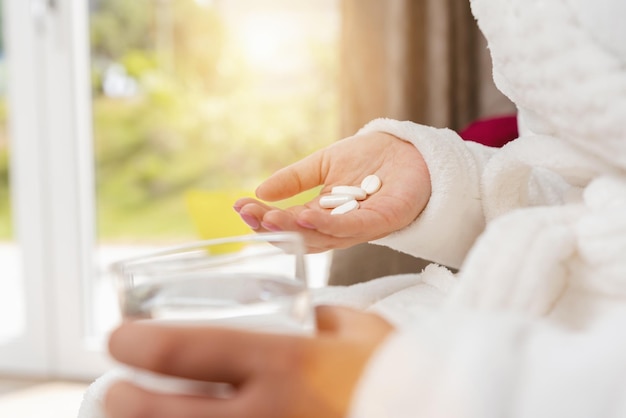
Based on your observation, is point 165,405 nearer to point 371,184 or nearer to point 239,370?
point 239,370

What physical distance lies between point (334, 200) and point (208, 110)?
14.1ft

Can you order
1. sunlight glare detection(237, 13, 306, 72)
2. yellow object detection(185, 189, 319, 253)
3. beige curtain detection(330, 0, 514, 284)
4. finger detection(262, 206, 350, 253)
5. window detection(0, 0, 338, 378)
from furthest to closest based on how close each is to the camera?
sunlight glare detection(237, 13, 306, 72)
window detection(0, 0, 338, 378)
yellow object detection(185, 189, 319, 253)
beige curtain detection(330, 0, 514, 284)
finger detection(262, 206, 350, 253)

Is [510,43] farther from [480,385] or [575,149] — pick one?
[480,385]

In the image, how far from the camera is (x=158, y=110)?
4.71 metres

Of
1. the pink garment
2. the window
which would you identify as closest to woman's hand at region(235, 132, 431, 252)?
the pink garment

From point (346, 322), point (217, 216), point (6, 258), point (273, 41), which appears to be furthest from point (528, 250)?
point (273, 41)

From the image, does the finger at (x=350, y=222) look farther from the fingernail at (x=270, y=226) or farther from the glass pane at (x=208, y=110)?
the glass pane at (x=208, y=110)

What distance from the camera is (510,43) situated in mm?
462

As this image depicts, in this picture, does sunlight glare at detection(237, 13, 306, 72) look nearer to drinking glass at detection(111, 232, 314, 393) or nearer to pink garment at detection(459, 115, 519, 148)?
pink garment at detection(459, 115, 519, 148)

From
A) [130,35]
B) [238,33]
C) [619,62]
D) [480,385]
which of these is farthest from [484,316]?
[238,33]

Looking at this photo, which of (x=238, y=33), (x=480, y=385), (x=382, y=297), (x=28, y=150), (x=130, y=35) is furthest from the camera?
(x=238, y=33)

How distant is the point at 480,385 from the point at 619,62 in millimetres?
218

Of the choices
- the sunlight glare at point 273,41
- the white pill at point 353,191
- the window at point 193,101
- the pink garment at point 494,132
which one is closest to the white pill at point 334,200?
the white pill at point 353,191

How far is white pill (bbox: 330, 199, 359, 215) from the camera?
0.59m
